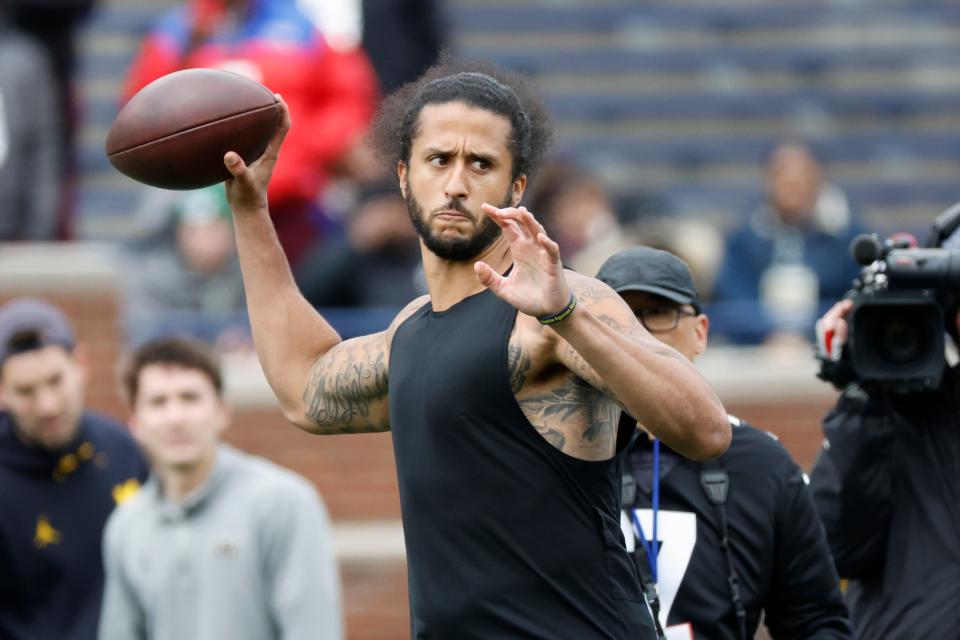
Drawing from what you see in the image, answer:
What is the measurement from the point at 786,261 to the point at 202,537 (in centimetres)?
407

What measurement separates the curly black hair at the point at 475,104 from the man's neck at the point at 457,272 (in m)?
0.18

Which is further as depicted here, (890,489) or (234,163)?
(890,489)

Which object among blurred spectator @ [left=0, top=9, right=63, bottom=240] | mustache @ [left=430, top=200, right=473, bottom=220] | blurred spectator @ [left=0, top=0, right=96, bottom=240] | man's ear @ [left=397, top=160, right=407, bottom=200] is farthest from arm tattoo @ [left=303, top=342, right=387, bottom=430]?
blurred spectator @ [left=0, top=0, right=96, bottom=240]

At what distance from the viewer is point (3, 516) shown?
6.68 metres

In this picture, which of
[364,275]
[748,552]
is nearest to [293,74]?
[364,275]

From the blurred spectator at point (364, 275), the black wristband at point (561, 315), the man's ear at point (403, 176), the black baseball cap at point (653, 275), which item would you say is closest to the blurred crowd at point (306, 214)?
the blurred spectator at point (364, 275)

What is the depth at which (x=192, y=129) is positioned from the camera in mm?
4266

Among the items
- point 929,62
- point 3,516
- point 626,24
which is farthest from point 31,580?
point 929,62

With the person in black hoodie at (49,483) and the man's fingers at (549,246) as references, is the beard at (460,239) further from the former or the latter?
the person in black hoodie at (49,483)

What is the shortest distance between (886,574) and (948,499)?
28 cm

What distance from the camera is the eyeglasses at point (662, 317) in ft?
15.7

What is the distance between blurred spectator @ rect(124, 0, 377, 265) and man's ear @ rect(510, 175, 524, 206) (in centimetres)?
569

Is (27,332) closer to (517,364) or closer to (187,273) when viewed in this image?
(187,273)

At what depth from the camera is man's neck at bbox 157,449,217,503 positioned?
264 inches
